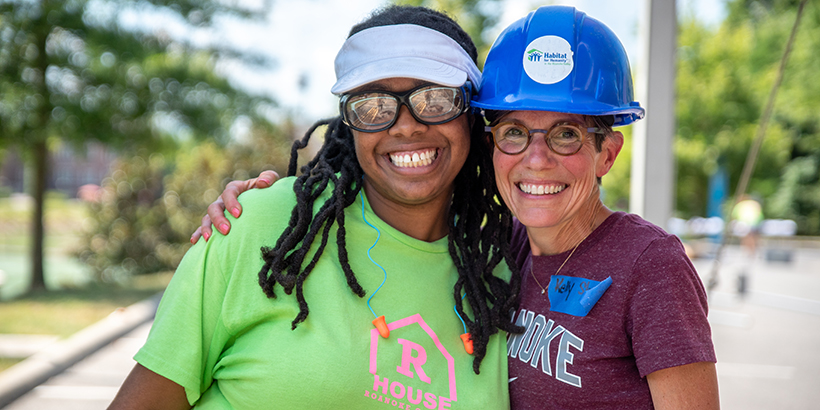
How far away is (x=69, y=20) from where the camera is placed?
9688 millimetres

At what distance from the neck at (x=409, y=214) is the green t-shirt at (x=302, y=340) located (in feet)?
0.63

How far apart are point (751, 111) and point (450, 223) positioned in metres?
27.9

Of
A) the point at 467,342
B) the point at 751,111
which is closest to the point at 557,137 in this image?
the point at 467,342

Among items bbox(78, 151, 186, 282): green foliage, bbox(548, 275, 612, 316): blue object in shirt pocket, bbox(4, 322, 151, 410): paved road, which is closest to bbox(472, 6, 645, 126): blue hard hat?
bbox(548, 275, 612, 316): blue object in shirt pocket

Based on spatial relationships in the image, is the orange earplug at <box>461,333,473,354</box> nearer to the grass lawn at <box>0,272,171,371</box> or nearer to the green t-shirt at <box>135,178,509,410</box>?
the green t-shirt at <box>135,178,509,410</box>

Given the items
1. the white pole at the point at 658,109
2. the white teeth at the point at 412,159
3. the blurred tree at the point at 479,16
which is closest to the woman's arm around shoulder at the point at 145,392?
the white teeth at the point at 412,159

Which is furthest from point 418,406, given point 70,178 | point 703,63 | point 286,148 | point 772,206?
point 70,178

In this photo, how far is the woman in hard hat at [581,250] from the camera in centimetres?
157

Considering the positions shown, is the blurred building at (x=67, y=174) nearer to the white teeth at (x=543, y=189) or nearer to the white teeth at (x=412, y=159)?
the white teeth at (x=412, y=159)

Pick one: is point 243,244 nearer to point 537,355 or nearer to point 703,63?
point 537,355

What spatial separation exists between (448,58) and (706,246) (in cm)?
2295

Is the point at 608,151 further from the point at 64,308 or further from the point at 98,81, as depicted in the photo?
the point at 98,81

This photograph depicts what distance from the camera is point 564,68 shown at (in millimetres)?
1852

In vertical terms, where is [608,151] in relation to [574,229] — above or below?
above
